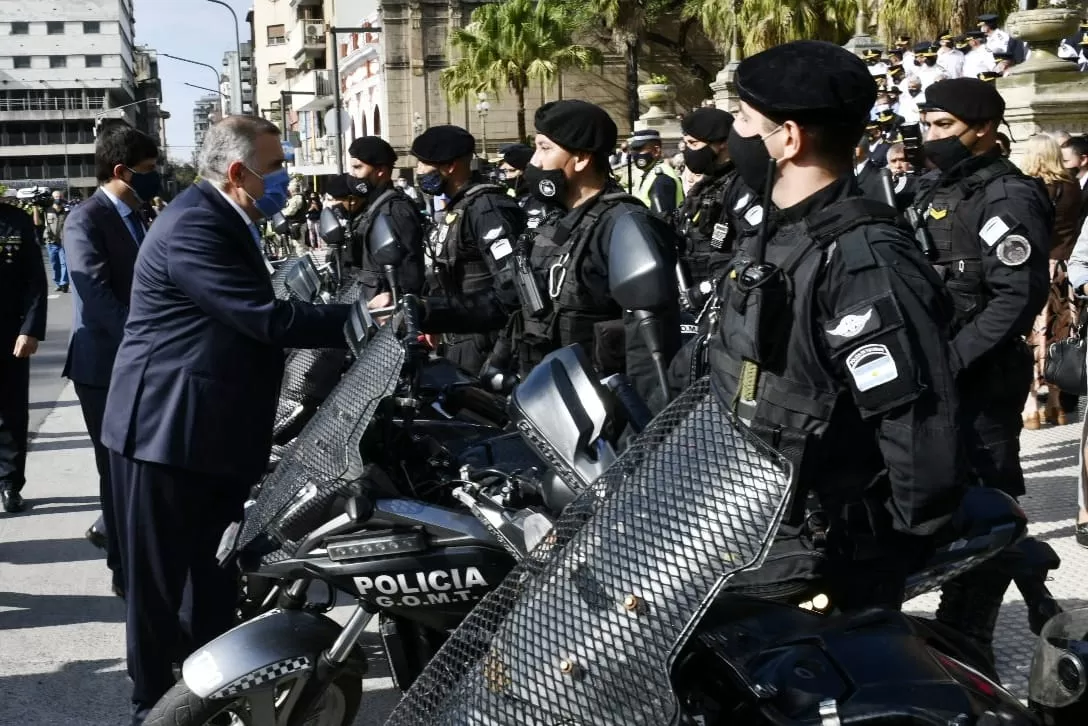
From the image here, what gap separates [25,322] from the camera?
7.20 m

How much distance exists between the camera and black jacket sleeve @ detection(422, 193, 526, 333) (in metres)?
4.34

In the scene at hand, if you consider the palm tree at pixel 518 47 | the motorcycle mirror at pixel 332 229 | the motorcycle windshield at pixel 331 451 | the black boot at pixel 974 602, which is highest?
the palm tree at pixel 518 47

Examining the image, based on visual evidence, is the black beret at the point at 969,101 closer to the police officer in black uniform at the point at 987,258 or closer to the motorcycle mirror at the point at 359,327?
the police officer in black uniform at the point at 987,258

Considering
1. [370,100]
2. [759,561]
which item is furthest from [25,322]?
[370,100]

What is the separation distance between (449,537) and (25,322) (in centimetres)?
475

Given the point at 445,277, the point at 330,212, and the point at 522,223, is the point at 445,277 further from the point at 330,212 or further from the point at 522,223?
the point at 330,212

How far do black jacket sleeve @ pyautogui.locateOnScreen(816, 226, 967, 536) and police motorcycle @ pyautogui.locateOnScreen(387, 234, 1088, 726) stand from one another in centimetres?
24

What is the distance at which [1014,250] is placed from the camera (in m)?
4.64

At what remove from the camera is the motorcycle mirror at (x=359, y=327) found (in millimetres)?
3713

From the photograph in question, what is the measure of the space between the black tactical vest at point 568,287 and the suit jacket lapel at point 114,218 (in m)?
2.01

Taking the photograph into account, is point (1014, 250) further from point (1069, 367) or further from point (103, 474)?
point (103, 474)

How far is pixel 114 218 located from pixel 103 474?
46.9 inches

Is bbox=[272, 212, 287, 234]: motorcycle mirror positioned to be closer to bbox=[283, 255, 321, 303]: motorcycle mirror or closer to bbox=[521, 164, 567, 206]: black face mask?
bbox=[283, 255, 321, 303]: motorcycle mirror

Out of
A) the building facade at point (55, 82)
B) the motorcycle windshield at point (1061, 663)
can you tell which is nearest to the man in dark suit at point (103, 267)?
the motorcycle windshield at point (1061, 663)
